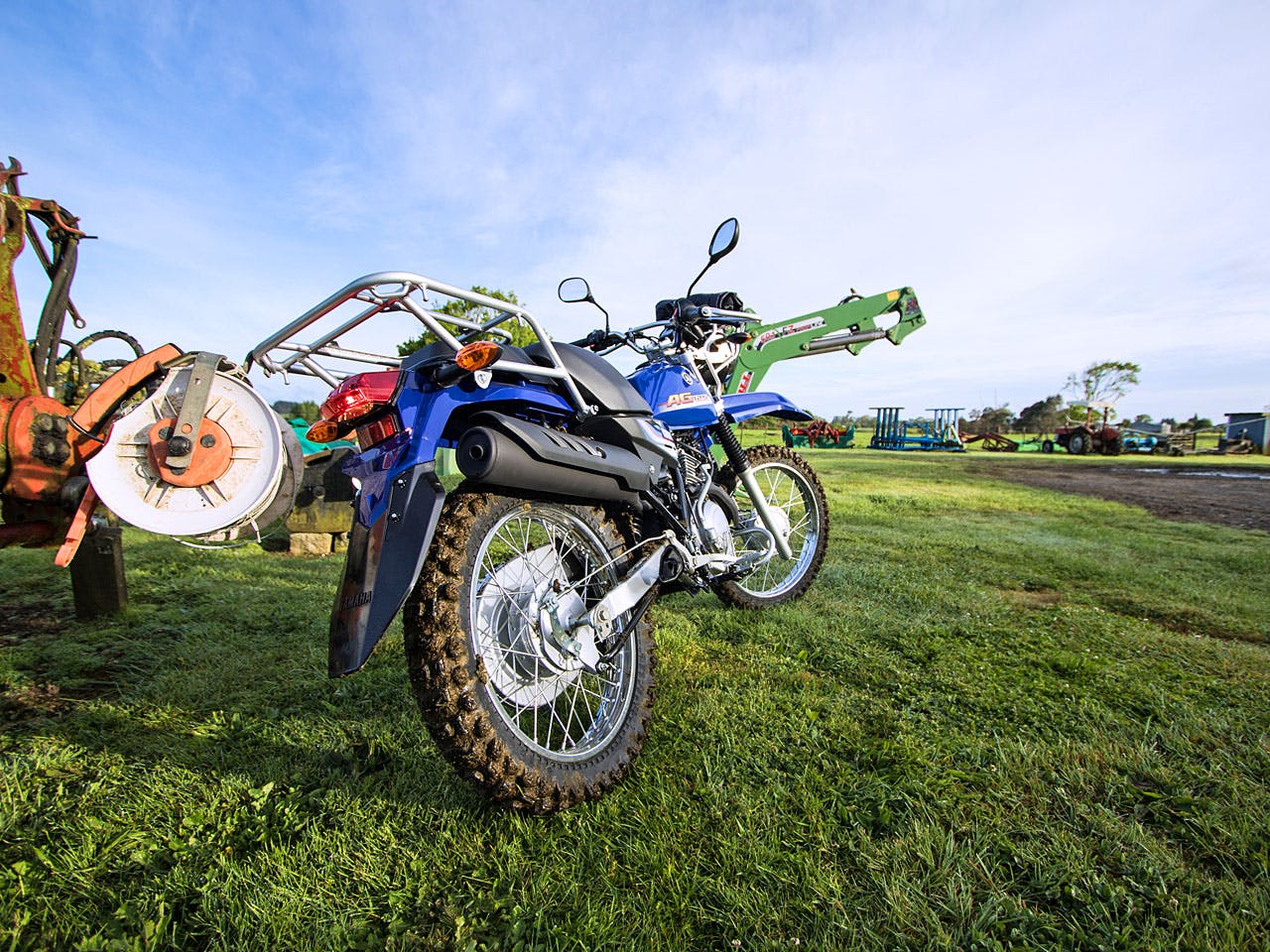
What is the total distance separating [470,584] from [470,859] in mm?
664

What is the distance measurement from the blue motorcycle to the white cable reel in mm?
244

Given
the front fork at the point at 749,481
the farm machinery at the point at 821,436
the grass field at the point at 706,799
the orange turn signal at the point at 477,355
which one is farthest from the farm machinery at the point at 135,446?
the farm machinery at the point at 821,436

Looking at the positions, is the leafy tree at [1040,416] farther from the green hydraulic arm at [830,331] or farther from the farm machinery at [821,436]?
the green hydraulic arm at [830,331]

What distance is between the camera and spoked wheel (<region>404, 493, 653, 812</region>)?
1.34m

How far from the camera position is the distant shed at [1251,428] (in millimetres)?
25578

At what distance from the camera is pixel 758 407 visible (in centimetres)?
347

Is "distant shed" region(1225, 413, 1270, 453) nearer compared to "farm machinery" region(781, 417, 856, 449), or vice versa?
"distant shed" region(1225, 413, 1270, 453)

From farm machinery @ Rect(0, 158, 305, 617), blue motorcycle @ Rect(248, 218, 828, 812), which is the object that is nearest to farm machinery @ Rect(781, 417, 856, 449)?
blue motorcycle @ Rect(248, 218, 828, 812)

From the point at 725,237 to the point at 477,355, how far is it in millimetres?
1909

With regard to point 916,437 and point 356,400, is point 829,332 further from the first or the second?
point 916,437

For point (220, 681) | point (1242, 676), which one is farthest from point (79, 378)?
point (1242, 676)

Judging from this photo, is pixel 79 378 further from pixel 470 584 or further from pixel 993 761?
pixel 993 761

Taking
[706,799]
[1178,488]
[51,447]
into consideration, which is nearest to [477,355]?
[706,799]

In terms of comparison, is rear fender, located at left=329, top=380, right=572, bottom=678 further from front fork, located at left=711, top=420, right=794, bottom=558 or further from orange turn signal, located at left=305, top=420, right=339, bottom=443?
front fork, located at left=711, top=420, right=794, bottom=558
